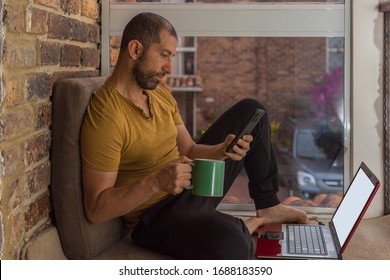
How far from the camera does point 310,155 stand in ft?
8.78

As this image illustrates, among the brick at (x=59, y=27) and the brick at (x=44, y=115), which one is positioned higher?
the brick at (x=59, y=27)

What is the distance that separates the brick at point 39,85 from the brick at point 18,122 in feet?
0.16

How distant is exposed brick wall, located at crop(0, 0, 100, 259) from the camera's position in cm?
164

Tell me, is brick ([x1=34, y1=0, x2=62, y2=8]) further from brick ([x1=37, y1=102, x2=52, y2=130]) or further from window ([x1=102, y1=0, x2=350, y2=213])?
window ([x1=102, y1=0, x2=350, y2=213])

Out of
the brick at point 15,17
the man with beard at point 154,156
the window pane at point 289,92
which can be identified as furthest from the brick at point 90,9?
the brick at point 15,17

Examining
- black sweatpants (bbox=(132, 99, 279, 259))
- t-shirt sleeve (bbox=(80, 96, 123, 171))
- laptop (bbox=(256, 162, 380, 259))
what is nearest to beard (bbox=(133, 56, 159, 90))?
t-shirt sleeve (bbox=(80, 96, 123, 171))

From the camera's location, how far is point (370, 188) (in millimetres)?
1982

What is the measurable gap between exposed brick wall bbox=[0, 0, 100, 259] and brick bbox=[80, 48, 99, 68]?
0.64ft

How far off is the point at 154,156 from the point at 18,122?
22.0 inches

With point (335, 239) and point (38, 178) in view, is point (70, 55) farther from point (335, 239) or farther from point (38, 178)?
point (335, 239)

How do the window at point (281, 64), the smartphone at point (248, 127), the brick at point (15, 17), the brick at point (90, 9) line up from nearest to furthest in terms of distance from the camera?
the brick at point (15, 17) → the smartphone at point (248, 127) → the brick at point (90, 9) → the window at point (281, 64)

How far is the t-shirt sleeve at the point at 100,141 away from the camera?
6.32ft

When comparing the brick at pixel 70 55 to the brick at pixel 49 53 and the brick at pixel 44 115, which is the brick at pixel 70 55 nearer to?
the brick at pixel 49 53

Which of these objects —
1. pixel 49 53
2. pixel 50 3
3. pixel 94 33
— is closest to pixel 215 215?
pixel 49 53
